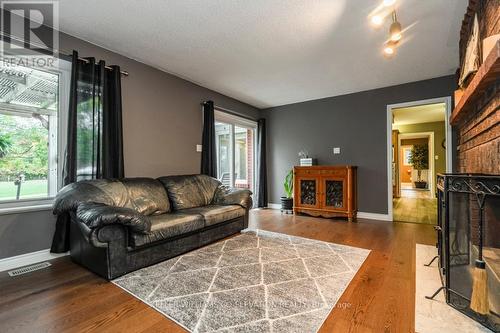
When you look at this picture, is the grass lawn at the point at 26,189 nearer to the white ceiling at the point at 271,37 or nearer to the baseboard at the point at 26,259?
the baseboard at the point at 26,259

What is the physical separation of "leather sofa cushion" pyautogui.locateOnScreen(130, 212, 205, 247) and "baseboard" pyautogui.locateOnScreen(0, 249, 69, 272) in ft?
3.82

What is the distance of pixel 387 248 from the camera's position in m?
2.86

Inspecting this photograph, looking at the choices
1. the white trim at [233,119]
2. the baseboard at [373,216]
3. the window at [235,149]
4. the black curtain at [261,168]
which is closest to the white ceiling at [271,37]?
the white trim at [233,119]

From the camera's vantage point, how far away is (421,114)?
21.2ft

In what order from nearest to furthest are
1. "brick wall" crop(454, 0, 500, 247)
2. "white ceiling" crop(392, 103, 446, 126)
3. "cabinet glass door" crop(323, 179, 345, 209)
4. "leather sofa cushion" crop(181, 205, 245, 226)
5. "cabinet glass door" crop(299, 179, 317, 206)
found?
"brick wall" crop(454, 0, 500, 247), "leather sofa cushion" crop(181, 205, 245, 226), "cabinet glass door" crop(323, 179, 345, 209), "cabinet glass door" crop(299, 179, 317, 206), "white ceiling" crop(392, 103, 446, 126)

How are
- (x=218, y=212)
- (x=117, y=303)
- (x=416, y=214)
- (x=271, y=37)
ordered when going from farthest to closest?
(x=416, y=214)
(x=218, y=212)
(x=271, y=37)
(x=117, y=303)

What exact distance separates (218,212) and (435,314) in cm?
226

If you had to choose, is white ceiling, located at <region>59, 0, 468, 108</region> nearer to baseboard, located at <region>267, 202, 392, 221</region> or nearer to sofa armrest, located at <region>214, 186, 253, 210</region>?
sofa armrest, located at <region>214, 186, 253, 210</region>

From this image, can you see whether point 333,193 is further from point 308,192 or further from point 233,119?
point 233,119

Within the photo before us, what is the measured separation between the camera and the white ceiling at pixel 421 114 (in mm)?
5709

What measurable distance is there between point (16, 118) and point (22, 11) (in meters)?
1.06

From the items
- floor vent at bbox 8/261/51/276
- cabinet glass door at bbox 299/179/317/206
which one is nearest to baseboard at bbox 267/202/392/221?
cabinet glass door at bbox 299/179/317/206

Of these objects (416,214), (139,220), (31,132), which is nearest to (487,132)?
(139,220)

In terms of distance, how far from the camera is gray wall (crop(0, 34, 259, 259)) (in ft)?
8.01
